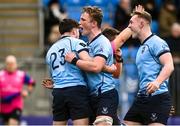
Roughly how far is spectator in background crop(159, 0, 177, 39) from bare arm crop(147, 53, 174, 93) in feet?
30.1

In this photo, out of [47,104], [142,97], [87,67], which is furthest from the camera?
[47,104]

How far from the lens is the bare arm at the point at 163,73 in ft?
30.0

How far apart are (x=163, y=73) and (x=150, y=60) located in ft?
1.51

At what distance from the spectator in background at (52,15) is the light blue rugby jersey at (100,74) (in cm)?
903

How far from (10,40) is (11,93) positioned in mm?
3124

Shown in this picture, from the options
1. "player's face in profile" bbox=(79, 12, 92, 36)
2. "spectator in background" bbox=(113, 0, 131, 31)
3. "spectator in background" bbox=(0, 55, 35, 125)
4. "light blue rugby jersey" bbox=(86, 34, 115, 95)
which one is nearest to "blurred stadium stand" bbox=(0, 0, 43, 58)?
"spectator in background" bbox=(113, 0, 131, 31)

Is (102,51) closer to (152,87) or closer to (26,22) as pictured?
(152,87)

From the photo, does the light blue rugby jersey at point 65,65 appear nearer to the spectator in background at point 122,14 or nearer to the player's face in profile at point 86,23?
the player's face in profile at point 86,23

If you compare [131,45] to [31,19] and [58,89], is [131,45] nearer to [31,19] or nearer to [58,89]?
[31,19]

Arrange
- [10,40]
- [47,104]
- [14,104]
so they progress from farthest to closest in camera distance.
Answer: [10,40] → [47,104] → [14,104]

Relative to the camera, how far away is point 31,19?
19.5 meters

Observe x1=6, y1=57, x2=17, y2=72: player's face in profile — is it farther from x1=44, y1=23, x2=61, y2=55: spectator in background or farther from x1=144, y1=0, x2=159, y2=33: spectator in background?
x1=144, y1=0, x2=159, y2=33: spectator in background

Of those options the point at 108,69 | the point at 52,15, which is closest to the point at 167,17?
the point at 52,15

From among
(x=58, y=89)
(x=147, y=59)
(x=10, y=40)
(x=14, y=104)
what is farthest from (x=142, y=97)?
(x=10, y=40)
